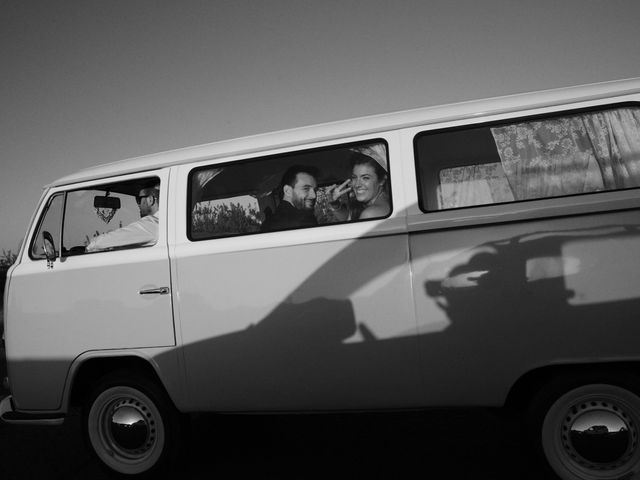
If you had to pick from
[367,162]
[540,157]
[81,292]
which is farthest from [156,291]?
[540,157]

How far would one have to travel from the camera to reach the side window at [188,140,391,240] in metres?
3.13

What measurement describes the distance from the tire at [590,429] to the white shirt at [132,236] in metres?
2.78

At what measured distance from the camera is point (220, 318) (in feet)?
10.6

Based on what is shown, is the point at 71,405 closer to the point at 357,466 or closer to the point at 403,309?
the point at 357,466

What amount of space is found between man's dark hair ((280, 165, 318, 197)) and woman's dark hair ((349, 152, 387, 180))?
263 millimetres

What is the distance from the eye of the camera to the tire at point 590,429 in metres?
2.71

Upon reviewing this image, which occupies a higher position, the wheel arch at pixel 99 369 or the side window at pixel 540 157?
the side window at pixel 540 157

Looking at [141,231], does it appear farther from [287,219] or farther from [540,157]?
[540,157]

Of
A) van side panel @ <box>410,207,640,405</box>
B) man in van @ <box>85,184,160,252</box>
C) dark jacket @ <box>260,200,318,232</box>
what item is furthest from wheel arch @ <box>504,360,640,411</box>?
man in van @ <box>85,184,160,252</box>

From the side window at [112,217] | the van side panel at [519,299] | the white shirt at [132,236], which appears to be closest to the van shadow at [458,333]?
the van side panel at [519,299]

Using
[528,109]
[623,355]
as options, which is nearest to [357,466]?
[623,355]

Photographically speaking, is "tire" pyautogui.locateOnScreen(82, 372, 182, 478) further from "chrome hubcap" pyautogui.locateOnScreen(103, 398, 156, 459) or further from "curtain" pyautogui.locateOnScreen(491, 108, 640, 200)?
"curtain" pyautogui.locateOnScreen(491, 108, 640, 200)

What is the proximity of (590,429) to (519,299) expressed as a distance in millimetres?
837

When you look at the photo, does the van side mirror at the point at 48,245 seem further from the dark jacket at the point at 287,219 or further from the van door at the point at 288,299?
the dark jacket at the point at 287,219
